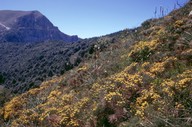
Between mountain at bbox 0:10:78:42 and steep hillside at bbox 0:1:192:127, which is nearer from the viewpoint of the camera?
steep hillside at bbox 0:1:192:127

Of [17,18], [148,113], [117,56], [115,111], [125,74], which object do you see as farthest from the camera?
[17,18]

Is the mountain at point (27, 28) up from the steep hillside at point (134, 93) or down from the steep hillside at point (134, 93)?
up

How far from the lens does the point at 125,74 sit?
9.64m

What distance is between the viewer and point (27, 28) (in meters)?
156

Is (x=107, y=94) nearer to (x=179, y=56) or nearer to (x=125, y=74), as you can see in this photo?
(x=125, y=74)

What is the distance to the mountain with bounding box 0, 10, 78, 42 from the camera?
137 m

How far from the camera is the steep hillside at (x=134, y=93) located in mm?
7031

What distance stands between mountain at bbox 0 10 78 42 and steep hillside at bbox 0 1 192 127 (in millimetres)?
117808

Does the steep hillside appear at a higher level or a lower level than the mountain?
lower

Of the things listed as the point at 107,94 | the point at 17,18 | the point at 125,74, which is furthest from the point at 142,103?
the point at 17,18

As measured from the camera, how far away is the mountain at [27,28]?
451 ft

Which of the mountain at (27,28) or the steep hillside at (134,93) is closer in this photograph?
the steep hillside at (134,93)

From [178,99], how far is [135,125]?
120cm

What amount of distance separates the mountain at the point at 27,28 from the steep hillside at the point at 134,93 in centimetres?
11781
